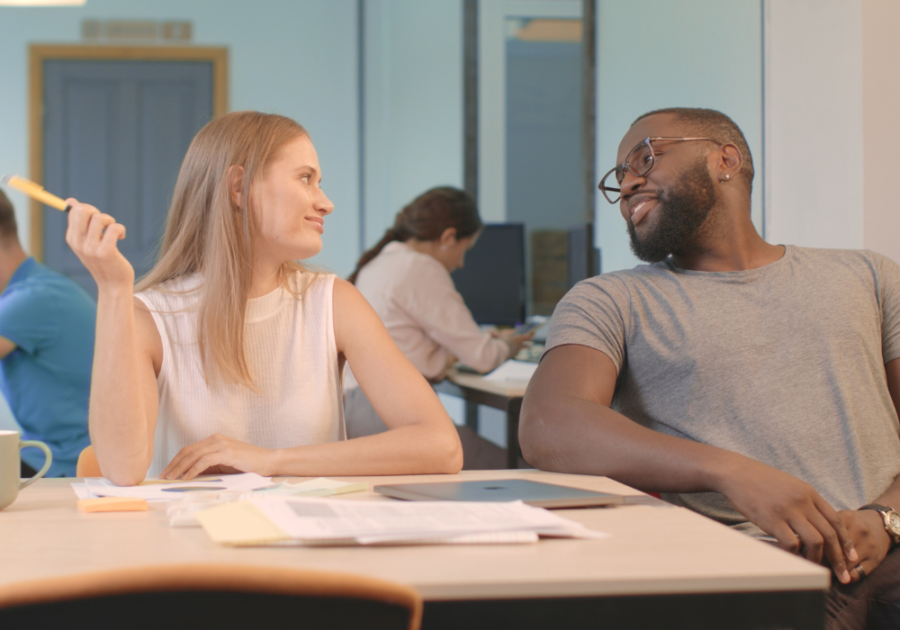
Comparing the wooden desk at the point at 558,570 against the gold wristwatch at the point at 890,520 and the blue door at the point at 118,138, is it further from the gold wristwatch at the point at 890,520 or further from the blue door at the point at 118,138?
the blue door at the point at 118,138

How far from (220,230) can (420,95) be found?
351 centimetres

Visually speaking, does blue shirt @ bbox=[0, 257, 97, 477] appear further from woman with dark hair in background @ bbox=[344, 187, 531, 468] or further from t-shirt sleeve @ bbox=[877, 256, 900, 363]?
t-shirt sleeve @ bbox=[877, 256, 900, 363]

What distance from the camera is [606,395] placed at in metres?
1.37

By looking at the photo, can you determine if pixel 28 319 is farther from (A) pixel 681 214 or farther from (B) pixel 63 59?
(B) pixel 63 59

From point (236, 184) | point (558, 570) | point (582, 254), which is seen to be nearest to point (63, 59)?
point (582, 254)

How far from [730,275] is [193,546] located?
3.57 feet

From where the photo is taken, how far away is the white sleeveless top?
1.36 metres

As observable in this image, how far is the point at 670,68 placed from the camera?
8.99ft

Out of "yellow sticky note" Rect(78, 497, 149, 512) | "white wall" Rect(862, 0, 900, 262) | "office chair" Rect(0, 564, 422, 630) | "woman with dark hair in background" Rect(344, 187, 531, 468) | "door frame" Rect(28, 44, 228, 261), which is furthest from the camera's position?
"door frame" Rect(28, 44, 228, 261)

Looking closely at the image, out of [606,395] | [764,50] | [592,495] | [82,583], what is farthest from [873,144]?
[82,583]

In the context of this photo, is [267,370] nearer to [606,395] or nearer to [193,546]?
[606,395]

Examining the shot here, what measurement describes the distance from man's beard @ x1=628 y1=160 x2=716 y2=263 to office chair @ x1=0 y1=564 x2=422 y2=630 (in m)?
1.19

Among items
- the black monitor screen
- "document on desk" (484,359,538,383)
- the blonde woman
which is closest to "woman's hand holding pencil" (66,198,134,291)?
the blonde woman

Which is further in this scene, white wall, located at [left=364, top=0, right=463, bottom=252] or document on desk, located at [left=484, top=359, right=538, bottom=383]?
white wall, located at [left=364, top=0, right=463, bottom=252]
